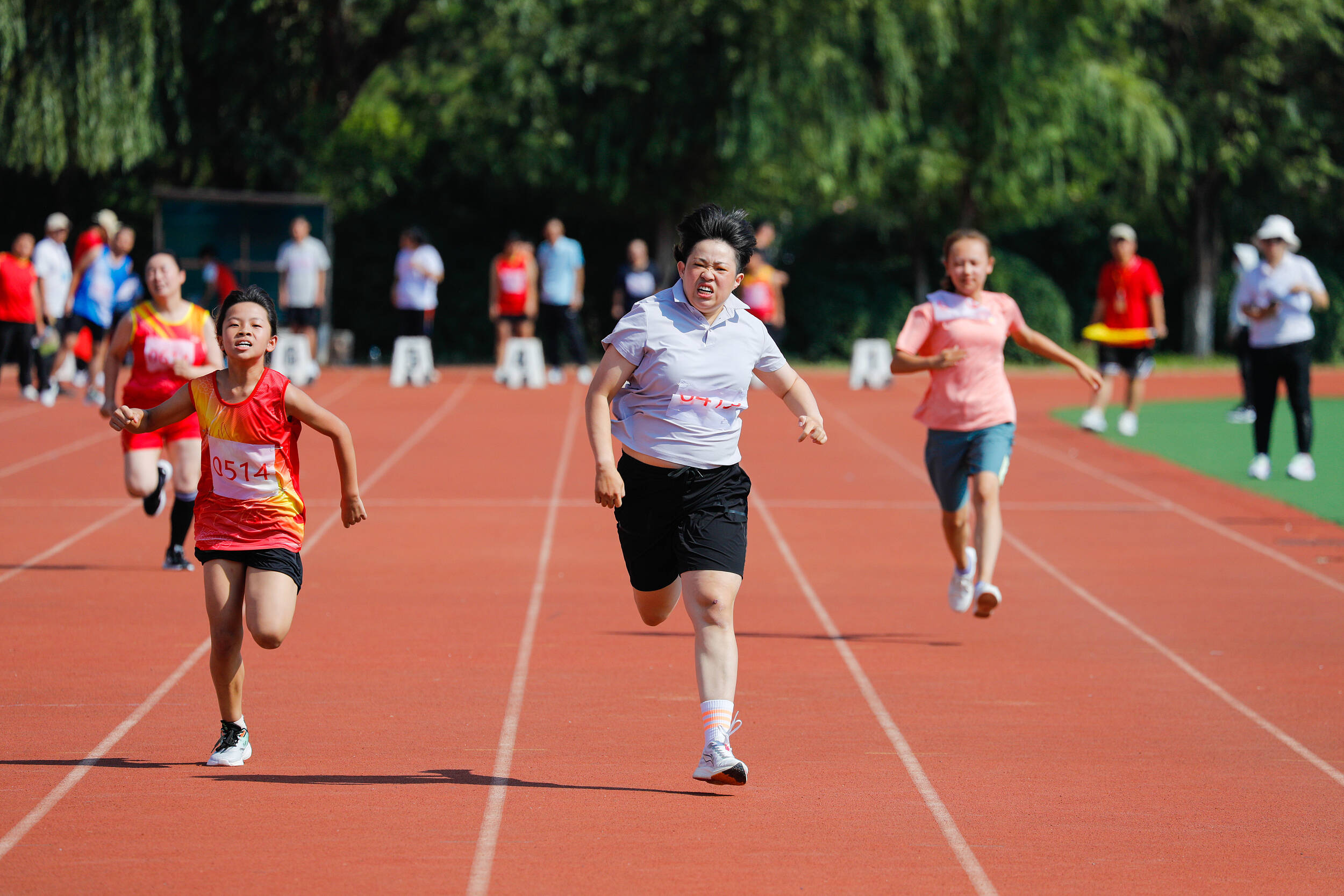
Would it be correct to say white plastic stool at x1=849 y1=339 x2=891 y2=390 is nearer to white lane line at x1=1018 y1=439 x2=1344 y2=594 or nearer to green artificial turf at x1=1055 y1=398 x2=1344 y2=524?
green artificial turf at x1=1055 y1=398 x2=1344 y2=524

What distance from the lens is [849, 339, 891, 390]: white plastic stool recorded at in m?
22.3

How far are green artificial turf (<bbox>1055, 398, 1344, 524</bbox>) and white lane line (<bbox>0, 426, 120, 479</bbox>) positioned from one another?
9.15 m

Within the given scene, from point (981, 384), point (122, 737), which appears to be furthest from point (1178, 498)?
point (122, 737)

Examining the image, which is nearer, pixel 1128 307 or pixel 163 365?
pixel 163 365

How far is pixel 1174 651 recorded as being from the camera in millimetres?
7504

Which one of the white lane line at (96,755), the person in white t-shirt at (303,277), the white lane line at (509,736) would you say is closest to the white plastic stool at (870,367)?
the person in white t-shirt at (303,277)

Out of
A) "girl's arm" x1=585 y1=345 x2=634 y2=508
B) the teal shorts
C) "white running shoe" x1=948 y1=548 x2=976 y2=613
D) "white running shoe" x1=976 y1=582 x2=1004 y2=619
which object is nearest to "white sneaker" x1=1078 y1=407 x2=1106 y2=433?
the teal shorts

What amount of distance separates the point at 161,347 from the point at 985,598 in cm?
430

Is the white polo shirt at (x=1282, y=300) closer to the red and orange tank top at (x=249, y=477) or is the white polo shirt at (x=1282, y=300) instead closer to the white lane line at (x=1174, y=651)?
the white lane line at (x=1174, y=651)

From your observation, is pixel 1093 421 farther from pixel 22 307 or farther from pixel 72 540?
pixel 22 307

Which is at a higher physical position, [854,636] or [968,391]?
[968,391]

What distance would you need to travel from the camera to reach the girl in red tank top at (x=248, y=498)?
525cm

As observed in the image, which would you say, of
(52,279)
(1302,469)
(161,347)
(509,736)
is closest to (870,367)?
(1302,469)

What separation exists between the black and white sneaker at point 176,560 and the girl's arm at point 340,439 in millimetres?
3937
